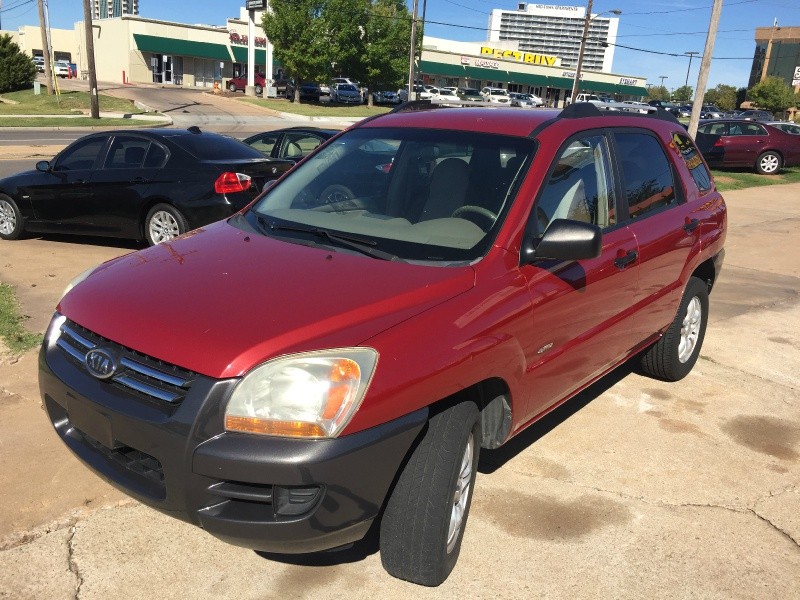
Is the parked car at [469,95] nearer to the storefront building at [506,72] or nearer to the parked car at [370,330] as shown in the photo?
the storefront building at [506,72]

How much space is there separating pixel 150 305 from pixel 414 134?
5.96ft

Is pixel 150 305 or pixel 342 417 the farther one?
pixel 150 305

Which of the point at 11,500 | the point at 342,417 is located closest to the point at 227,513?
the point at 342,417

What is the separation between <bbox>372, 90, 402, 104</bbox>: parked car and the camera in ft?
204

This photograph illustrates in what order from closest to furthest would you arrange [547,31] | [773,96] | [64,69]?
1. [64,69]
2. [773,96]
3. [547,31]

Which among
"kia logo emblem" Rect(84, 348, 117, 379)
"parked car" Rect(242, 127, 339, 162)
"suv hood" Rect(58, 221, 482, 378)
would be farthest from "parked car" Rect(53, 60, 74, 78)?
"kia logo emblem" Rect(84, 348, 117, 379)

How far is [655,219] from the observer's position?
4.52 metres

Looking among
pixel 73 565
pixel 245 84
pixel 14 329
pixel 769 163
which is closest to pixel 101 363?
pixel 73 565

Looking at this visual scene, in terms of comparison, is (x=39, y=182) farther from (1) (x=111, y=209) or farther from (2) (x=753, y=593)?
(2) (x=753, y=593)

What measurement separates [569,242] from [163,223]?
20.6 feet

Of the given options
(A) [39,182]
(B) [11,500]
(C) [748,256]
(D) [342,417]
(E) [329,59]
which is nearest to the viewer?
(D) [342,417]

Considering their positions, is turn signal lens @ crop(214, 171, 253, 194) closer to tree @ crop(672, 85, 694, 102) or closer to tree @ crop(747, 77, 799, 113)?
tree @ crop(747, 77, 799, 113)

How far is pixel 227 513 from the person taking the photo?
2537mm

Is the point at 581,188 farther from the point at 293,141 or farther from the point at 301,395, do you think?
the point at 293,141
